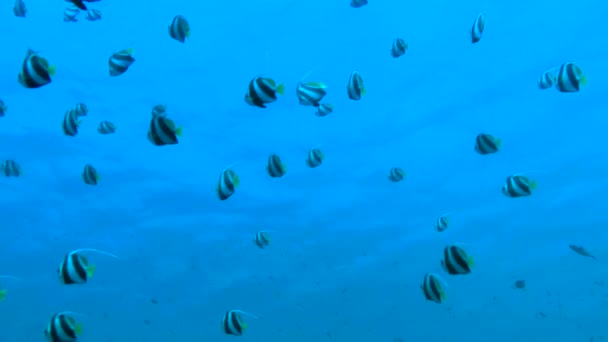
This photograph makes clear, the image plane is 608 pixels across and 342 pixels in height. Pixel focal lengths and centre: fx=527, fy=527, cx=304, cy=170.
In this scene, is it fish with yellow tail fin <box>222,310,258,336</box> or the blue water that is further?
the blue water

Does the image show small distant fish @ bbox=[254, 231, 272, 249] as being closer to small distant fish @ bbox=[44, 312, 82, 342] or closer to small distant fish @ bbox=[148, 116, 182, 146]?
small distant fish @ bbox=[148, 116, 182, 146]

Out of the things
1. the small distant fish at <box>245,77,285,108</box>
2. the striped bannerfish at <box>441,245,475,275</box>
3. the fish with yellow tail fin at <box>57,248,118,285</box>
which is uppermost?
the small distant fish at <box>245,77,285,108</box>

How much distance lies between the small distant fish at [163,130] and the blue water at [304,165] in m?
11.6

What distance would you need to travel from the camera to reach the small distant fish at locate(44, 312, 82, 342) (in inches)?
194

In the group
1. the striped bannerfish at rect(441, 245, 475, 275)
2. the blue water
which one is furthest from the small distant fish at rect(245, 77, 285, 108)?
the blue water

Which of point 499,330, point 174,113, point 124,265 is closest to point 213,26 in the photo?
point 174,113

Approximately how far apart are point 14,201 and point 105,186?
4690 millimetres

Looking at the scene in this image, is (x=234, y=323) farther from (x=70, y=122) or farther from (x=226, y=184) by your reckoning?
(x=70, y=122)

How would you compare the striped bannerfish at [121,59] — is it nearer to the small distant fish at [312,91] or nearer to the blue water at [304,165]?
the small distant fish at [312,91]

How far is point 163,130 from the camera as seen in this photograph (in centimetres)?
520

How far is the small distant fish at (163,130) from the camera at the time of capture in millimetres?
5191

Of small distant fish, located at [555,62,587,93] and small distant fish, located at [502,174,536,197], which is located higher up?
small distant fish, located at [555,62,587,93]

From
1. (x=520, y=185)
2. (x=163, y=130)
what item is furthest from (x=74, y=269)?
(x=520, y=185)

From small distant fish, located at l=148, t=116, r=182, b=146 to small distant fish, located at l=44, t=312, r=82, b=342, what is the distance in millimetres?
1878
